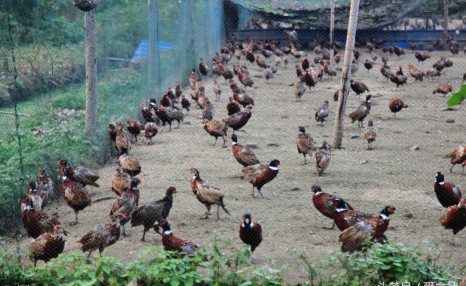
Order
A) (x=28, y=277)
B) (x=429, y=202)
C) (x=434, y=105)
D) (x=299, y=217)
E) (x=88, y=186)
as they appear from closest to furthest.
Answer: (x=28, y=277), (x=299, y=217), (x=429, y=202), (x=88, y=186), (x=434, y=105)

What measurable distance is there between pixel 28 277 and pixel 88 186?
3989mm

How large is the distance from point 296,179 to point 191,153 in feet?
7.68

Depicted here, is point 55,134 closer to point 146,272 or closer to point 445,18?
point 146,272

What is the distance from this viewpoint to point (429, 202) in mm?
8750

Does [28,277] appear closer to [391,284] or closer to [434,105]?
[391,284]

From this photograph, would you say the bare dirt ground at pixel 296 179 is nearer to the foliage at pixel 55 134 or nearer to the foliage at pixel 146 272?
the foliage at pixel 146 272

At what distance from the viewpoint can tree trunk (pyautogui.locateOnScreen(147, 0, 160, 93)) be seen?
565 inches

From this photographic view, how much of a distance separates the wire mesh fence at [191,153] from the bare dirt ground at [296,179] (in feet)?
0.11

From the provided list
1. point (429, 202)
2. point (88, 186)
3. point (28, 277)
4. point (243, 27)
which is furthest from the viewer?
point (243, 27)

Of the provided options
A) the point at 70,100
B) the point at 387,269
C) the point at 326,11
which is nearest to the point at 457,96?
the point at 387,269

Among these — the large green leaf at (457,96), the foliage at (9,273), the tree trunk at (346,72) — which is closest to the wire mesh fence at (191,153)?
the tree trunk at (346,72)

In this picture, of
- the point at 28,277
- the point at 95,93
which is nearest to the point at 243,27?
the point at 95,93

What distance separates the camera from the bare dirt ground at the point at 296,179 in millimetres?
7316

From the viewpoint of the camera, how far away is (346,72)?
1133cm
